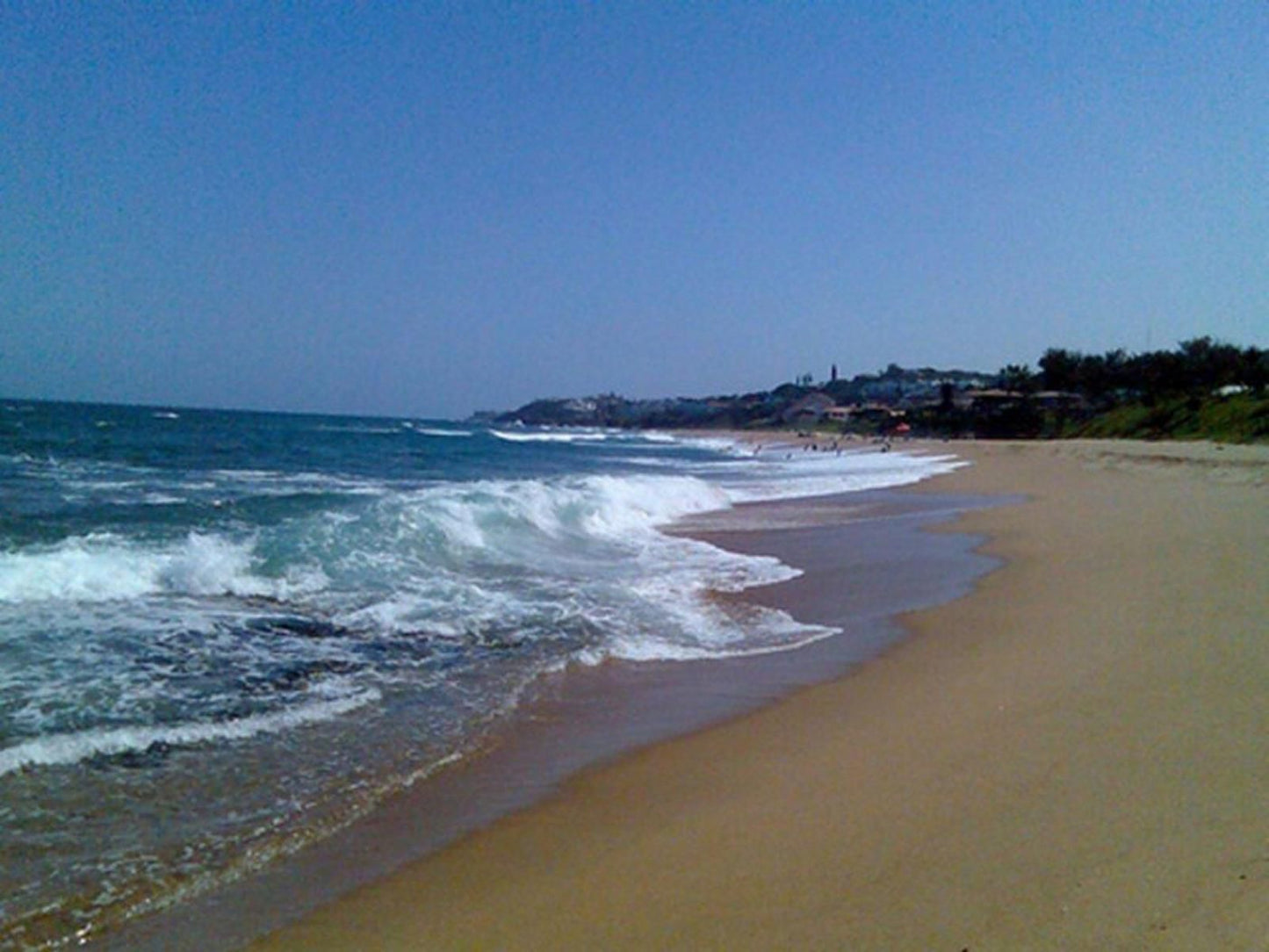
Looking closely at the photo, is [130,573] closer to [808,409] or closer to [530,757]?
[530,757]

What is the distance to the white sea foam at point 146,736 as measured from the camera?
4734 millimetres

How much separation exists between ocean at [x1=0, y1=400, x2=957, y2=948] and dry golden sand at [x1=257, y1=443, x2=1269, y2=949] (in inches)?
39.3

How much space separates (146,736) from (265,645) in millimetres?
2172

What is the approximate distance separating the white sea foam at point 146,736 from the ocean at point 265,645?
16 mm

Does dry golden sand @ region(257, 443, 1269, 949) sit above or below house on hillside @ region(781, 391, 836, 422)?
below

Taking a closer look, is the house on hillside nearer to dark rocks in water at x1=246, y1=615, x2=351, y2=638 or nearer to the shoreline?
dark rocks in water at x1=246, y1=615, x2=351, y2=638

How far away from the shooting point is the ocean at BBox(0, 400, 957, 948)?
3.96 m

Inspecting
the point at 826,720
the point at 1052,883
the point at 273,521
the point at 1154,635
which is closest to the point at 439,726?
the point at 826,720

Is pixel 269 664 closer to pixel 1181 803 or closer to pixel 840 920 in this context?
pixel 840 920

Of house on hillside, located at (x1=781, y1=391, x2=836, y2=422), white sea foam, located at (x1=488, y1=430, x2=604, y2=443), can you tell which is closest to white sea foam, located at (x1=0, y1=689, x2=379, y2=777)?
white sea foam, located at (x1=488, y1=430, x2=604, y2=443)

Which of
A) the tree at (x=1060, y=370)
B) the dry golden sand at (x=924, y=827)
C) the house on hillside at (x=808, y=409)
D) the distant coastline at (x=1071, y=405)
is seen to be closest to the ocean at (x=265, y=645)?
the dry golden sand at (x=924, y=827)

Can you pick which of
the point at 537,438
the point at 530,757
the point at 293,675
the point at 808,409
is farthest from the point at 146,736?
the point at 808,409

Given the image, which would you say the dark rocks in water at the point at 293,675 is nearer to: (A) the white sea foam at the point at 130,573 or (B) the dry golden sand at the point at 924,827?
(B) the dry golden sand at the point at 924,827

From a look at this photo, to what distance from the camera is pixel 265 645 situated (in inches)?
286
